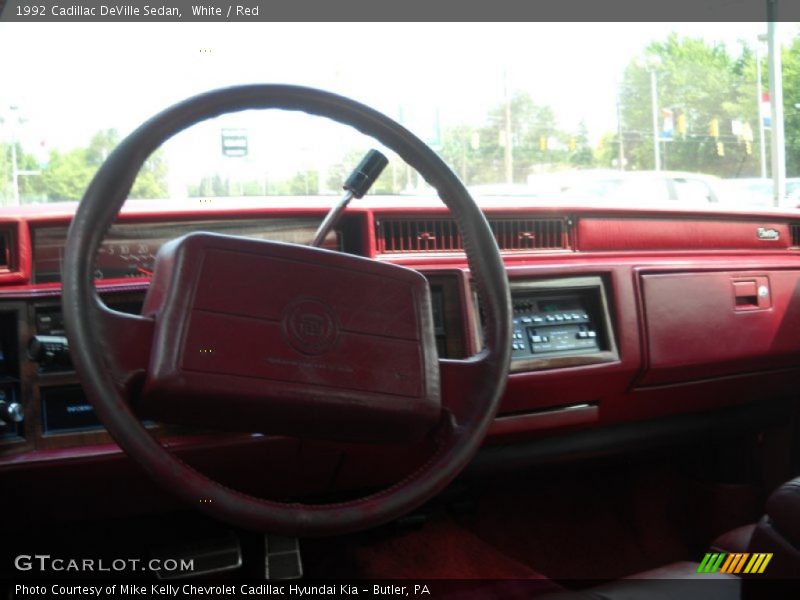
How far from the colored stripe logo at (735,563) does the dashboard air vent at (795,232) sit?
1256 mm

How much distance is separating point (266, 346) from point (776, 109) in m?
2.38

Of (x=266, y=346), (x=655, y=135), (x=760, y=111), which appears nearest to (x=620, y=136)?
(x=655, y=135)

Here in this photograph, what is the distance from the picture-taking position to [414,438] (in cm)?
147

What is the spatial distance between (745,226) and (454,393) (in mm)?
1588

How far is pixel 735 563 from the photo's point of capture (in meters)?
1.82

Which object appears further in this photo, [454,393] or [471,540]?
[471,540]

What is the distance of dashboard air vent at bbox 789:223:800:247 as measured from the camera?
2.81 m

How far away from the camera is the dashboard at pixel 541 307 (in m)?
1.73

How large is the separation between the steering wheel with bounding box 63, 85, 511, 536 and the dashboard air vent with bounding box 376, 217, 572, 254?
625 millimetres

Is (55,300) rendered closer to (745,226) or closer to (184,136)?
(184,136)

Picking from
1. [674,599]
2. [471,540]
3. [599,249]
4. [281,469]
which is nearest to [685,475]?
[471,540]

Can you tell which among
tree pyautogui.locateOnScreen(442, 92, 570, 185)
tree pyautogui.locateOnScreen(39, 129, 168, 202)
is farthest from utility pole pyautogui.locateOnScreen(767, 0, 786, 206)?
tree pyautogui.locateOnScreen(39, 129, 168, 202)

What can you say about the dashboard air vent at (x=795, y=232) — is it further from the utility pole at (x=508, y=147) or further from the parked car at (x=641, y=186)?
the utility pole at (x=508, y=147)

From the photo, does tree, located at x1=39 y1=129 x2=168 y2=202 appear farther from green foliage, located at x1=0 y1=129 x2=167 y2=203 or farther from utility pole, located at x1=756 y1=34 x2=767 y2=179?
utility pole, located at x1=756 y1=34 x2=767 y2=179
